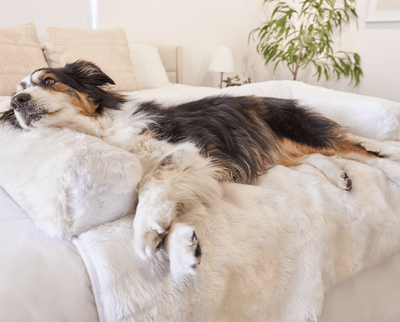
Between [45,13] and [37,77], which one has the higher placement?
[45,13]

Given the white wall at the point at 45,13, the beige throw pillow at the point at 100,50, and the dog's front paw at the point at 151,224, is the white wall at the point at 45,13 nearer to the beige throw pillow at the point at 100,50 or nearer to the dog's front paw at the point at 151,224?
the beige throw pillow at the point at 100,50

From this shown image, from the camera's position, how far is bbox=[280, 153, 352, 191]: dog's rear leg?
1024mm

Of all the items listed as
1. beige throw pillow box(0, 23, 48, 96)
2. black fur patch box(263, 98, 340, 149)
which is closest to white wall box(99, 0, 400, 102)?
beige throw pillow box(0, 23, 48, 96)

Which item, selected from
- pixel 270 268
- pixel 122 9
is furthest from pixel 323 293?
pixel 122 9

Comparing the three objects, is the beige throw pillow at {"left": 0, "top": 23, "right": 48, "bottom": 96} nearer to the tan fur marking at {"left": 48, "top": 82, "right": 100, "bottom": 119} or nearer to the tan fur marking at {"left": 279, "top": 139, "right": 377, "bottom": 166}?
the tan fur marking at {"left": 48, "top": 82, "right": 100, "bottom": 119}

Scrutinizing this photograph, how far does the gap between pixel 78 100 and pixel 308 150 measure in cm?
109

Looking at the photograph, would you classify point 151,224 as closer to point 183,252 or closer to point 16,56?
point 183,252

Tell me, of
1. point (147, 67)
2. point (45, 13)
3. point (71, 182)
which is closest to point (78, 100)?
point (71, 182)

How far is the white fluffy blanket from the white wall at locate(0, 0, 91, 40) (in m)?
2.26

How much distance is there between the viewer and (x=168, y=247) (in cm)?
65

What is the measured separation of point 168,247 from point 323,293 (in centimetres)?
51

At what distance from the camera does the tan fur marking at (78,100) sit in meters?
1.03

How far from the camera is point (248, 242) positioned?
2.42 ft

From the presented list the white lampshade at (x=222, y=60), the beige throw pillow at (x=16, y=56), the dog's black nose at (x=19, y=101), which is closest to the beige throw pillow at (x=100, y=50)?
the beige throw pillow at (x=16, y=56)
